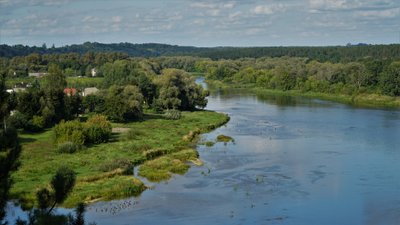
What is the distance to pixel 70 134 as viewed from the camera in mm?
40094

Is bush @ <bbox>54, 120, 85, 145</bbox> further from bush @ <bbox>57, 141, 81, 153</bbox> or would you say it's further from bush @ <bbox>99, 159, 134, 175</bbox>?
bush @ <bbox>99, 159, 134, 175</bbox>

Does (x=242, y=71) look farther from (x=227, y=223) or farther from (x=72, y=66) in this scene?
(x=227, y=223)

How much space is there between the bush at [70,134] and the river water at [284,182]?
908 centimetres

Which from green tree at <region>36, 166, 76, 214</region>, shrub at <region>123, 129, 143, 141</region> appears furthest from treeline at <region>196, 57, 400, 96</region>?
green tree at <region>36, 166, 76, 214</region>

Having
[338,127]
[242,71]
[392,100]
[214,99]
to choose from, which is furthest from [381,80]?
[242,71]

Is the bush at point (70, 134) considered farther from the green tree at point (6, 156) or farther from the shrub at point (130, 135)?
the green tree at point (6, 156)

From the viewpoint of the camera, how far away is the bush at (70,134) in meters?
39.4

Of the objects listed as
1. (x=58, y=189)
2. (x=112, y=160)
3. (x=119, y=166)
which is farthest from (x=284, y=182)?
(x=58, y=189)

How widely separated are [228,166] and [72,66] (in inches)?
3218

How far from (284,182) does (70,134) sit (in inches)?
653

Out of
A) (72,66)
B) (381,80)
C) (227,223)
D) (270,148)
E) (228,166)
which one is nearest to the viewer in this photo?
(227,223)

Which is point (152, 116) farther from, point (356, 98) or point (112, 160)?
point (356, 98)

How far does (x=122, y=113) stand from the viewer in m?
52.9

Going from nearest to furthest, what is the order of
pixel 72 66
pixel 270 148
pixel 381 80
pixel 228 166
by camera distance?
1. pixel 228 166
2. pixel 270 148
3. pixel 381 80
4. pixel 72 66
